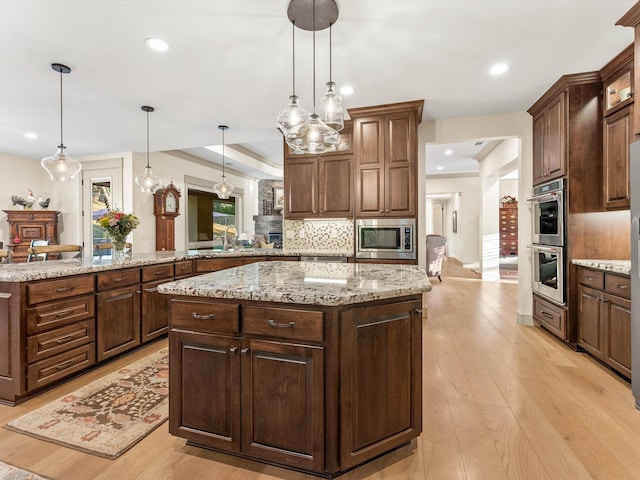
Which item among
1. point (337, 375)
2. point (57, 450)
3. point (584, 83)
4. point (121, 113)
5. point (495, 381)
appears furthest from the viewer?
point (121, 113)

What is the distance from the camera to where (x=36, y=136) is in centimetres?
488

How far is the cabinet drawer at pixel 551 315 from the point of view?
3.24m

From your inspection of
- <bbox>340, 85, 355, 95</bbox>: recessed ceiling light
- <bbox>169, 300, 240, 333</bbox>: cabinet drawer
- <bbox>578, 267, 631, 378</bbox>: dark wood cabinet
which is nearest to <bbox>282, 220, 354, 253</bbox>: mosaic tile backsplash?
<bbox>340, 85, 355, 95</bbox>: recessed ceiling light

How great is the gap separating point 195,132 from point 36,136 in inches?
91.7

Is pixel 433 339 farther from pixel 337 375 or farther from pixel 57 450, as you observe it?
pixel 57 450

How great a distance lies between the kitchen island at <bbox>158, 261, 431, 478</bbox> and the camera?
4.74ft

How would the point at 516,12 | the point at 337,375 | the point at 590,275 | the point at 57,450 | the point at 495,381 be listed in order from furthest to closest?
1. the point at 590,275
2. the point at 495,381
3. the point at 516,12
4. the point at 57,450
5. the point at 337,375

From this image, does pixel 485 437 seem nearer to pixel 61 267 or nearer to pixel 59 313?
pixel 59 313

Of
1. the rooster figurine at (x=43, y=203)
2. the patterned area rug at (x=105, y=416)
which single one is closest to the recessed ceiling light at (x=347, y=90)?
the patterned area rug at (x=105, y=416)

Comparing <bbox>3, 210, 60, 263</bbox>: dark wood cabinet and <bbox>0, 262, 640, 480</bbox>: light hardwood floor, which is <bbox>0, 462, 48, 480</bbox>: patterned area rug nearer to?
<bbox>0, 262, 640, 480</bbox>: light hardwood floor

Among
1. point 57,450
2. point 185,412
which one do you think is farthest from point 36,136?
point 185,412

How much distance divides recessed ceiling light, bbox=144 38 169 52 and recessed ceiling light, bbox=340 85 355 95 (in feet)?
5.38

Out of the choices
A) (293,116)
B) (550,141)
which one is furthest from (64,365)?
(550,141)

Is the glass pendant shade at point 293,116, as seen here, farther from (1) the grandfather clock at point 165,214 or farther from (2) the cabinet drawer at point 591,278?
(1) the grandfather clock at point 165,214
